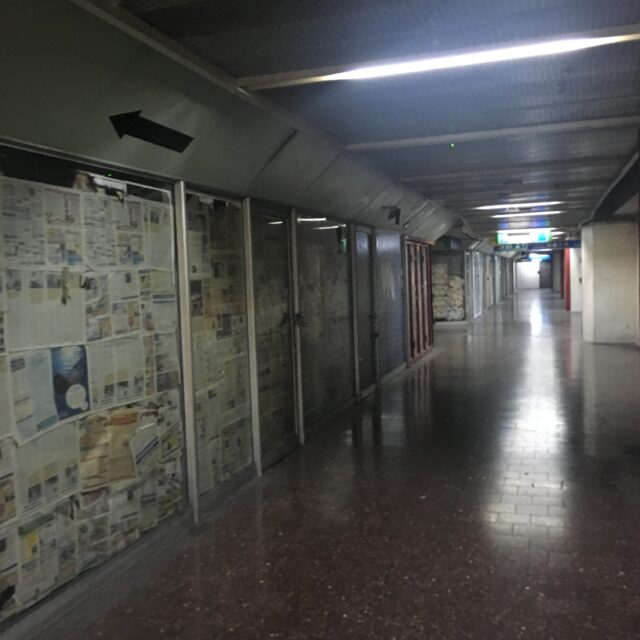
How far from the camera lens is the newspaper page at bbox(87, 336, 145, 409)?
3375mm

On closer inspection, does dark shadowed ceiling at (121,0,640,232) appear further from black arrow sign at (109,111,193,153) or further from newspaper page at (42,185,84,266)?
newspaper page at (42,185,84,266)

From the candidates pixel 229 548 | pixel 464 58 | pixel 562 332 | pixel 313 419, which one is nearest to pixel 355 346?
pixel 313 419

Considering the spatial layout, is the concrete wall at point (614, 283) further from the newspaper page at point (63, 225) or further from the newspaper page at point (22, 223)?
the newspaper page at point (22, 223)

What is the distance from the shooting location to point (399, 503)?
4582 mm

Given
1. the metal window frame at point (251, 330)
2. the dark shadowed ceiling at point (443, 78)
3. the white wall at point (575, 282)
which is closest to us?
the dark shadowed ceiling at point (443, 78)

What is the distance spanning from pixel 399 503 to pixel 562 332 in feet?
42.9

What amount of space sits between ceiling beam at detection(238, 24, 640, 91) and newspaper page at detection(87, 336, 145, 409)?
170 cm

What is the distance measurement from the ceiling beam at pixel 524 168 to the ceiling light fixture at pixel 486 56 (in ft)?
13.3

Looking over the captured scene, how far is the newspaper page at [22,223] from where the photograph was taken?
2832 mm

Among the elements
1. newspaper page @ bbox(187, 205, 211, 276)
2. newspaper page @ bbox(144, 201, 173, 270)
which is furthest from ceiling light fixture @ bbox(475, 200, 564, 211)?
newspaper page @ bbox(144, 201, 173, 270)

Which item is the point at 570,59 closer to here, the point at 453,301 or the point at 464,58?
the point at 464,58

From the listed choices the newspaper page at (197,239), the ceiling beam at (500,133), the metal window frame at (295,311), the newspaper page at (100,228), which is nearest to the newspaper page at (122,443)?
the newspaper page at (100,228)

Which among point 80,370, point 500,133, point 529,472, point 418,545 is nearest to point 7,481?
point 80,370

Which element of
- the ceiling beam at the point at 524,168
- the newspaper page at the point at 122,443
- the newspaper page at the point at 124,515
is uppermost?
the ceiling beam at the point at 524,168
